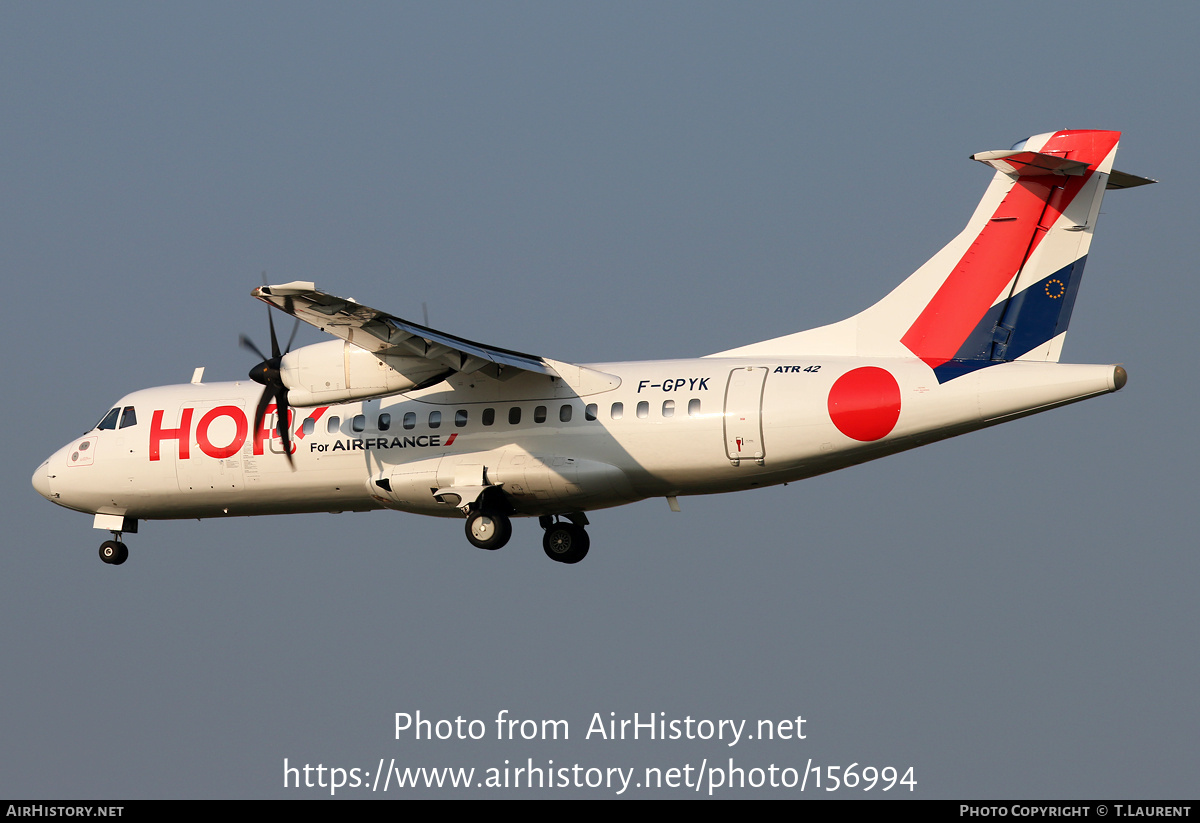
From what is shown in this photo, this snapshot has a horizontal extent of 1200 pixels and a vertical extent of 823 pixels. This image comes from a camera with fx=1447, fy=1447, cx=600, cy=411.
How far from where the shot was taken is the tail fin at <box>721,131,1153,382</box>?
20.2m

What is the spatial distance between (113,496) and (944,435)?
14.2 meters

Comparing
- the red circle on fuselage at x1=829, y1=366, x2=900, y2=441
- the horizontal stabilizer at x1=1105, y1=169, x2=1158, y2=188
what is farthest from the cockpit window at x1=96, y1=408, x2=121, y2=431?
the horizontal stabilizer at x1=1105, y1=169, x2=1158, y2=188

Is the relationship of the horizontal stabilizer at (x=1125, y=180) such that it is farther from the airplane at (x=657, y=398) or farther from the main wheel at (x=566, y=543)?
the main wheel at (x=566, y=543)

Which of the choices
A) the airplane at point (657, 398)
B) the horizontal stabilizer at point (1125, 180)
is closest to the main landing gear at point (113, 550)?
the airplane at point (657, 398)

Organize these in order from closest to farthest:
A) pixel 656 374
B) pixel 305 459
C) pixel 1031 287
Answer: pixel 1031 287, pixel 656 374, pixel 305 459

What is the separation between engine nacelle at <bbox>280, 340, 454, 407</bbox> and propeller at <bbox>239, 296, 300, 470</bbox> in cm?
48

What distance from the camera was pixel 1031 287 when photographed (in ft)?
67.5

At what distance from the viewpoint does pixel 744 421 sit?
2088 centimetres

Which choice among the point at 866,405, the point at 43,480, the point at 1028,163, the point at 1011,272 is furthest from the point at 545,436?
the point at 43,480

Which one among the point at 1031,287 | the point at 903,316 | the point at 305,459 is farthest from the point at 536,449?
the point at 1031,287

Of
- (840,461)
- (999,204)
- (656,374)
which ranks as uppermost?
(999,204)

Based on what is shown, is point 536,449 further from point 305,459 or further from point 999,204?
point 999,204

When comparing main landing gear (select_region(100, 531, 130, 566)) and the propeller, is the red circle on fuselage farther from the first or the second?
main landing gear (select_region(100, 531, 130, 566))

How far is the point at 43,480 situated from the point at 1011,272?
17.0 meters
